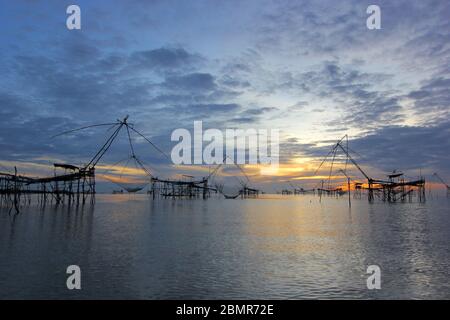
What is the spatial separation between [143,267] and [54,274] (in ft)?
10.5

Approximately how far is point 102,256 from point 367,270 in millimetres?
11286

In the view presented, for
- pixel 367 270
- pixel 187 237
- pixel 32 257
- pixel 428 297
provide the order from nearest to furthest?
pixel 428 297, pixel 367 270, pixel 32 257, pixel 187 237

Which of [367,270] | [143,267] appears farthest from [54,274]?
[367,270]

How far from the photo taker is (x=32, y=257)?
1617 cm

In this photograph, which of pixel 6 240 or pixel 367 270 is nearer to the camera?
pixel 367 270

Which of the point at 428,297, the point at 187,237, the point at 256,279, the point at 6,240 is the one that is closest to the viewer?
the point at 428,297

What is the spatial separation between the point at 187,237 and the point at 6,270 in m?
12.3

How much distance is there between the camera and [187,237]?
24641 mm
